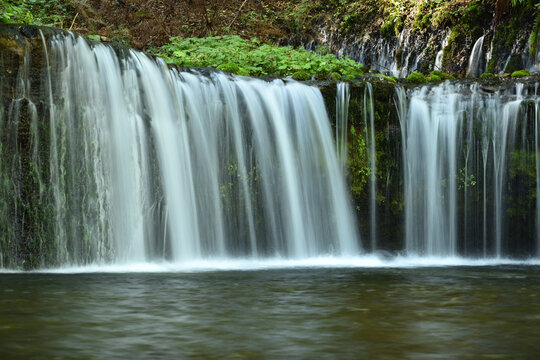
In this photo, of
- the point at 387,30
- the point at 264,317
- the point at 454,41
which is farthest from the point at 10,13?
the point at 387,30

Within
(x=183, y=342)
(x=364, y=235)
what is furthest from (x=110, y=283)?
(x=364, y=235)

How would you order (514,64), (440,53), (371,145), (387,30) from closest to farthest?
(371,145), (514,64), (440,53), (387,30)

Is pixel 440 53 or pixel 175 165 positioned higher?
pixel 440 53

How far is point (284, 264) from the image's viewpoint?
8211 millimetres

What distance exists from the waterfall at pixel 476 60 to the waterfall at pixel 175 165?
15.1 ft

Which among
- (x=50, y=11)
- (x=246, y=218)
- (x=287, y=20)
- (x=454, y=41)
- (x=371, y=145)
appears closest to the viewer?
(x=246, y=218)

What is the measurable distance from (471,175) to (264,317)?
262 inches

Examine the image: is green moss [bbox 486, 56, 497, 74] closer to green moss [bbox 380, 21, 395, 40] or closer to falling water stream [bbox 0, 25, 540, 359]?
green moss [bbox 380, 21, 395, 40]

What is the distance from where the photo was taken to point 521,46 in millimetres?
12375

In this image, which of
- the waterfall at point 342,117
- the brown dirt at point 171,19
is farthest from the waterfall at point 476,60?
the brown dirt at point 171,19

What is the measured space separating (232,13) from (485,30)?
7177 mm

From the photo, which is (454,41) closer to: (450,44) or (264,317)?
(450,44)

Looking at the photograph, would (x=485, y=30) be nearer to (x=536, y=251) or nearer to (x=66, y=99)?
(x=536, y=251)

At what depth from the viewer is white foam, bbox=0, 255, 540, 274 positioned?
694cm
